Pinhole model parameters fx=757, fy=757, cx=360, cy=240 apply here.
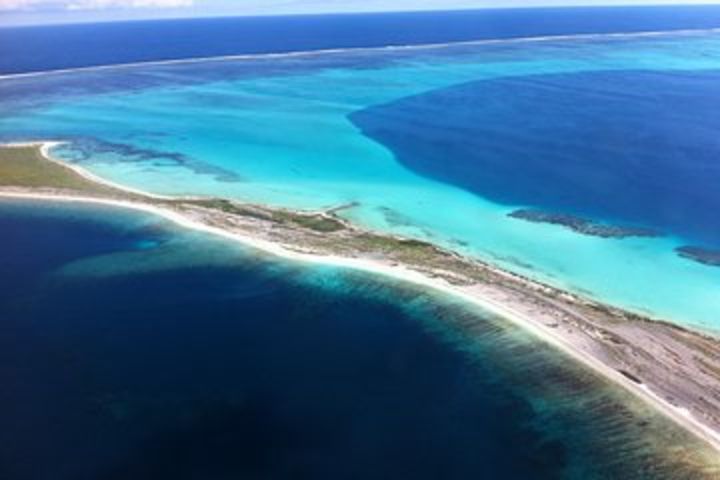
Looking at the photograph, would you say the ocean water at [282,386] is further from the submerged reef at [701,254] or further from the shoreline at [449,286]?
the submerged reef at [701,254]

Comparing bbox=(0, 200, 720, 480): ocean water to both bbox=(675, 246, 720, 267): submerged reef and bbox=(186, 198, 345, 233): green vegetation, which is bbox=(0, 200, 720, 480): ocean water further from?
bbox=(675, 246, 720, 267): submerged reef

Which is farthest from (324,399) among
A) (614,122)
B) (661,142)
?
(614,122)

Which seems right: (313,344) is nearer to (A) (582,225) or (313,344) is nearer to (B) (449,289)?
(B) (449,289)

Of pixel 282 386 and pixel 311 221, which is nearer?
pixel 282 386

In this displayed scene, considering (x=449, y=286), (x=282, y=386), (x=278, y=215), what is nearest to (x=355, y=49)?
(x=278, y=215)

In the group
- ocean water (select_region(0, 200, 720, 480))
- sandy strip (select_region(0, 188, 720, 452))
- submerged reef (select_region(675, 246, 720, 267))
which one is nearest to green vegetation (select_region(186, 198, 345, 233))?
sandy strip (select_region(0, 188, 720, 452))

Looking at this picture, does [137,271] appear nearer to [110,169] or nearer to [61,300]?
[61,300]

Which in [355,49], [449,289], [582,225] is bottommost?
[449,289]
